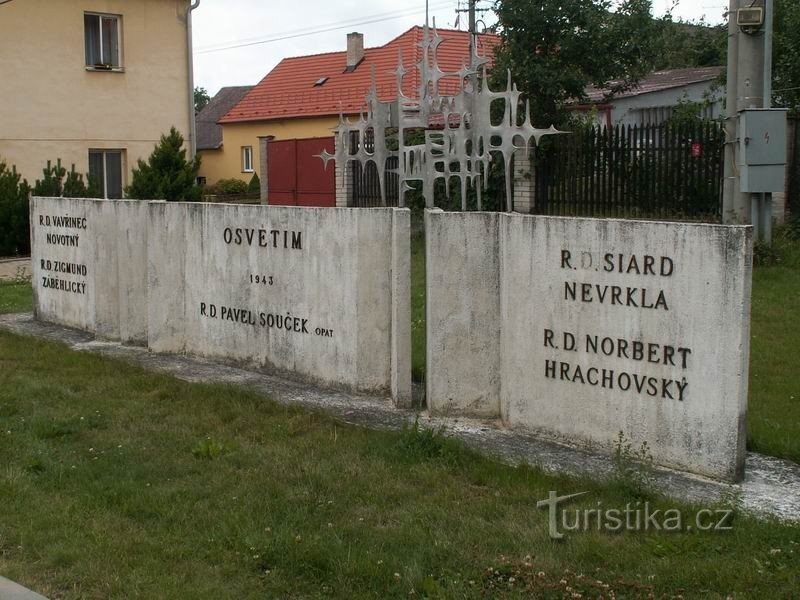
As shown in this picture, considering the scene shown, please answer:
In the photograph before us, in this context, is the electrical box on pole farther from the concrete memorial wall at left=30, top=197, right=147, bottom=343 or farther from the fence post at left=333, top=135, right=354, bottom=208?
the fence post at left=333, top=135, right=354, bottom=208

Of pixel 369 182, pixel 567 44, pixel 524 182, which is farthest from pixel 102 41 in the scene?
pixel 524 182

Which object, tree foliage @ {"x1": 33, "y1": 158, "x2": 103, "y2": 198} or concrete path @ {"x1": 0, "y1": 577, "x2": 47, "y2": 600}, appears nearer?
concrete path @ {"x1": 0, "y1": 577, "x2": 47, "y2": 600}

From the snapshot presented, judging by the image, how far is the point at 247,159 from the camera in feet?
148

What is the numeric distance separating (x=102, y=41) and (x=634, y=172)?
45.2ft

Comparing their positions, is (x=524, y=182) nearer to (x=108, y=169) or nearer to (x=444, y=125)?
(x=444, y=125)

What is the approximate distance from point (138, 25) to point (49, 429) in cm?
1991

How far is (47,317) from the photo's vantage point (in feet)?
38.6

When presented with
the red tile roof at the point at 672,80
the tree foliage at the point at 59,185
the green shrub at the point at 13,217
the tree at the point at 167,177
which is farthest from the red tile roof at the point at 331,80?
the green shrub at the point at 13,217

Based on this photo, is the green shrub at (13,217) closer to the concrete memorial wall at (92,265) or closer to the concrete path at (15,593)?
the concrete memorial wall at (92,265)

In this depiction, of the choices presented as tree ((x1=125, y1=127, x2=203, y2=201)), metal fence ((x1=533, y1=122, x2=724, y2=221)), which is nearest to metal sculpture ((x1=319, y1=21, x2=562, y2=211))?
metal fence ((x1=533, y1=122, x2=724, y2=221))

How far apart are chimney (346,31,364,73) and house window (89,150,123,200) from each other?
17188 millimetres

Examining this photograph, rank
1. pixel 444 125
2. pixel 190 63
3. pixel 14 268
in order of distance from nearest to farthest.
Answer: pixel 444 125 < pixel 14 268 < pixel 190 63

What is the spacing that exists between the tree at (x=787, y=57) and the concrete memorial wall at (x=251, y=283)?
14.4 metres

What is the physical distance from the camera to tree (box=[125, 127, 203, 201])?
21.2 metres
